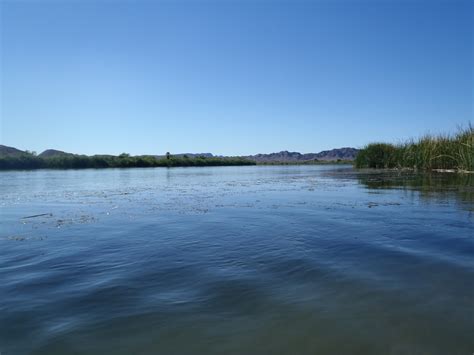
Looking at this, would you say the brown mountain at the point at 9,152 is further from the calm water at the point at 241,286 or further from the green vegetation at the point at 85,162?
the calm water at the point at 241,286

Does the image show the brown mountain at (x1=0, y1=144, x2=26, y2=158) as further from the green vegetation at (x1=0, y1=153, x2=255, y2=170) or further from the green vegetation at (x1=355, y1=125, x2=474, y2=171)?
the green vegetation at (x1=355, y1=125, x2=474, y2=171)

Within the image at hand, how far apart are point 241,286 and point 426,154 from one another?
28.7m

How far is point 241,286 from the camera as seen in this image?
411 cm

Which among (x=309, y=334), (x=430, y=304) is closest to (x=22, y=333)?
(x=309, y=334)

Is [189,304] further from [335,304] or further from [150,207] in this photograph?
[150,207]

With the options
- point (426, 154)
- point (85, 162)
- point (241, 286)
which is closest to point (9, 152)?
point (85, 162)

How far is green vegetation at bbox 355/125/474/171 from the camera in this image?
22.3 m

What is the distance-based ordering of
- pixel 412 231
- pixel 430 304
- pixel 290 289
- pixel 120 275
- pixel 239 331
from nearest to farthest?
pixel 239 331, pixel 430 304, pixel 290 289, pixel 120 275, pixel 412 231

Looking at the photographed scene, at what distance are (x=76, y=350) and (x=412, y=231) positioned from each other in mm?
6629

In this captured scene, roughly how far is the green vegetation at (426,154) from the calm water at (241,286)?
682 inches

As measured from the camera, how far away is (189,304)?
366 centimetres

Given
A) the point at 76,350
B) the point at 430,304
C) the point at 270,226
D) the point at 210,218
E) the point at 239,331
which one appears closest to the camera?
the point at 76,350

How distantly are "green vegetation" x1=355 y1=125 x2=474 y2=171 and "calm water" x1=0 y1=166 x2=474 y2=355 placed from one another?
17.3m

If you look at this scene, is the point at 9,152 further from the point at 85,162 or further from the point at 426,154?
the point at 426,154
